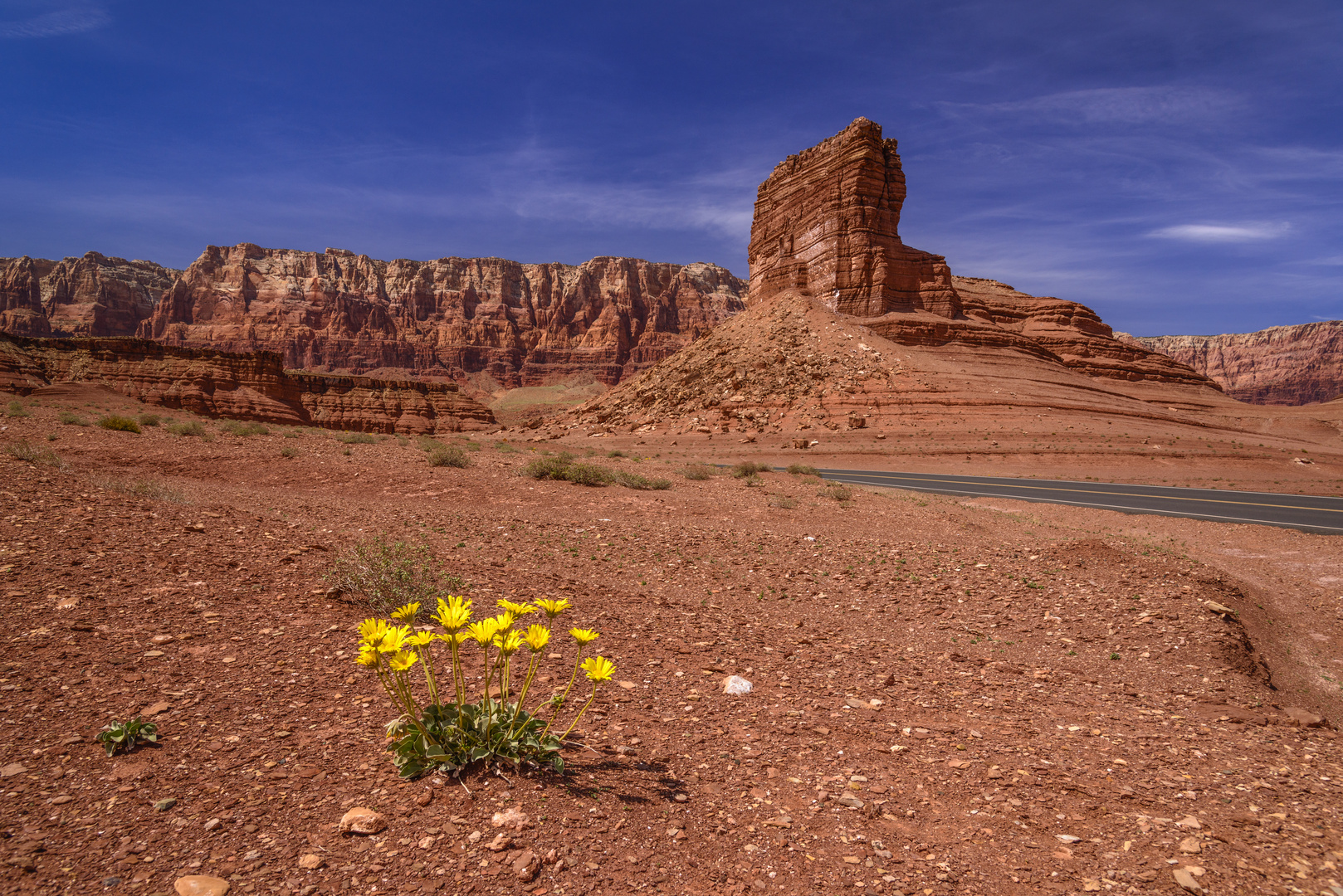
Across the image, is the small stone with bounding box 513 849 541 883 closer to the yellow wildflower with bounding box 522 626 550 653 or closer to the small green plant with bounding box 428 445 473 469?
the yellow wildflower with bounding box 522 626 550 653

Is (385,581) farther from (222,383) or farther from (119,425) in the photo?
(222,383)

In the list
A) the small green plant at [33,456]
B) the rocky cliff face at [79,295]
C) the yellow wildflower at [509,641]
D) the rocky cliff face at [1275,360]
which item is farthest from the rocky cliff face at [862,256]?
the rocky cliff face at [79,295]

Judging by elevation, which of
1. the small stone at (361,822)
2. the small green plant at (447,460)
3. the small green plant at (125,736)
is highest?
the small green plant at (125,736)

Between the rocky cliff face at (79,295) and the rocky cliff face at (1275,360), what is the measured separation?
23447 centimetres

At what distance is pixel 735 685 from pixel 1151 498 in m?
22.0

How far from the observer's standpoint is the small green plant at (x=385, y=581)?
4571 millimetres

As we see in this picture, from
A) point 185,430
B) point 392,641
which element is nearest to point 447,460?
point 185,430

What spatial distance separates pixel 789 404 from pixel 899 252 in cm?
2087

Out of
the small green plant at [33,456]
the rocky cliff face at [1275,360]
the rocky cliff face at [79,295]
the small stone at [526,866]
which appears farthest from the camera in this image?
the rocky cliff face at [1275,360]

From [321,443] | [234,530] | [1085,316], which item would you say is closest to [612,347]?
[1085,316]

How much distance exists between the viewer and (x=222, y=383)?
210 ft

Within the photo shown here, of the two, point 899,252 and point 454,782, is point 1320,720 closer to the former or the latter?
point 454,782

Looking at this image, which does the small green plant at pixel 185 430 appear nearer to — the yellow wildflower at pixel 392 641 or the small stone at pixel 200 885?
the yellow wildflower at pixel 392 641

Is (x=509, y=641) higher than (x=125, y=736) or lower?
higher
